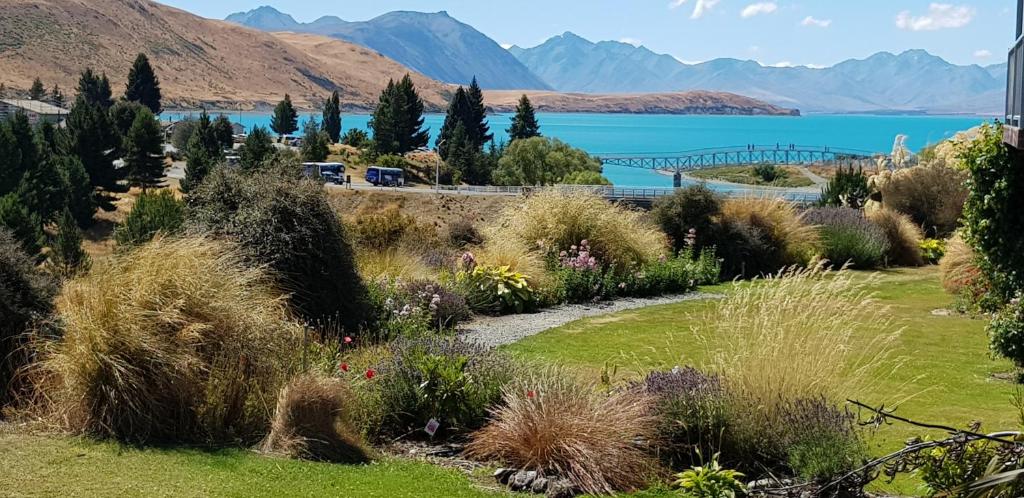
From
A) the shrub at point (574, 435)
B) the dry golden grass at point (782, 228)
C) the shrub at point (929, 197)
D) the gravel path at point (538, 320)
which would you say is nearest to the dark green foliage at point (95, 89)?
the shrub at point (929, 197)

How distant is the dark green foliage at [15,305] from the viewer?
26.0 feet

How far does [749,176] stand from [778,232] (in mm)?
77333

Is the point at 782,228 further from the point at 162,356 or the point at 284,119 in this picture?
the point at 284,119

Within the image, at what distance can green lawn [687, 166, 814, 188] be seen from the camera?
8562cm

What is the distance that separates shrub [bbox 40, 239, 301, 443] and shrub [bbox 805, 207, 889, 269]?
1777 cm

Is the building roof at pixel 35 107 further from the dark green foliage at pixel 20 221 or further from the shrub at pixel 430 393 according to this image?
the shrub at pixel 430 393

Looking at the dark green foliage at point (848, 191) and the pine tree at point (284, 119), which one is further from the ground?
the pine tree at point (284, 119)

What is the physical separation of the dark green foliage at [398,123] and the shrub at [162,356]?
7795cm

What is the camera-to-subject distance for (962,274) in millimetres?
16906

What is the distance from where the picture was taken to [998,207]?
996cm

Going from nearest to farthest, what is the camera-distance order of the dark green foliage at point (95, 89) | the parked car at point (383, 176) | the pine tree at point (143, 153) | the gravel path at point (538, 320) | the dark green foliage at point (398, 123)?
the gravel path at point (538, 320), the pine tree at point (143, 153), the parked car at point (383, 176), the dark green foliage at point (398, 123), the dark green foliage at point (95, 89)

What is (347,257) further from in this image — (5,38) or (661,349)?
(5,38)

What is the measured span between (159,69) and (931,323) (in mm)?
196972

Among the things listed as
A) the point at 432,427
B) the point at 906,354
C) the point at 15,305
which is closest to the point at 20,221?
the point at 15,305
